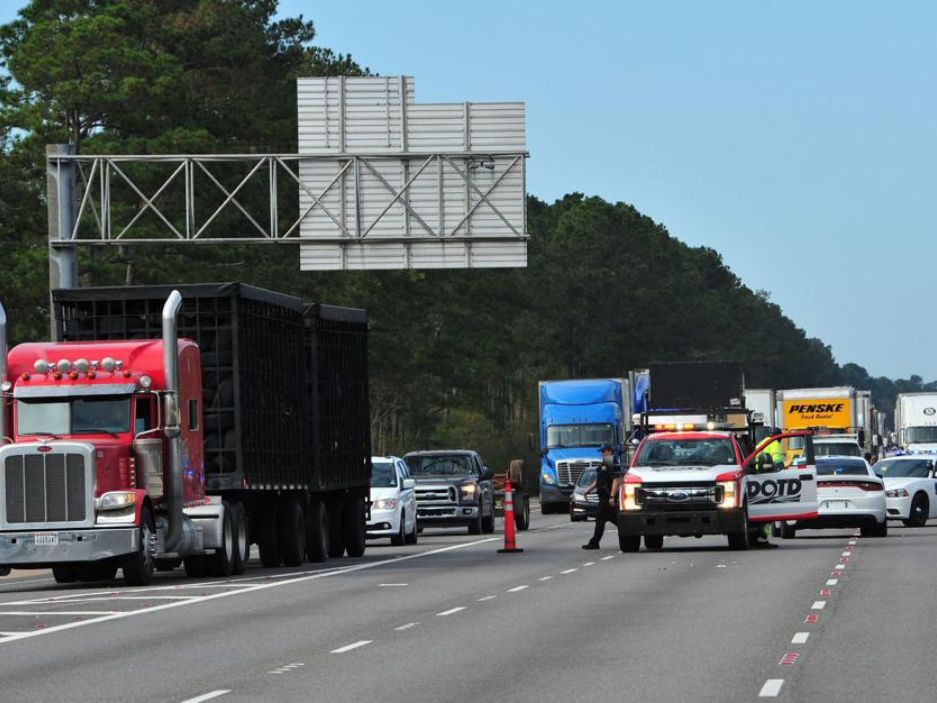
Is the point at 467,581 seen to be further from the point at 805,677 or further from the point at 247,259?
the point at 247,259

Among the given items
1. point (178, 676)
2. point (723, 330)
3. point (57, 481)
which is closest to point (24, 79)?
point (57, 481)

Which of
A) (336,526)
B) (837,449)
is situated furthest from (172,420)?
(837,449)

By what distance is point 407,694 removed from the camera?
48.2 feet

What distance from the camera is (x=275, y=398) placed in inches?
1273

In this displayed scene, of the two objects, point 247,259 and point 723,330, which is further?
point 723,330

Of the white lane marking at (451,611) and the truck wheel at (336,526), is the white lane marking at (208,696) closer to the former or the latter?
the white lane marking at (451,611)

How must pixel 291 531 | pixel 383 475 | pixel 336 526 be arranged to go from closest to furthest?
pixel 291 531, pixel 336 526, pixel 383 475

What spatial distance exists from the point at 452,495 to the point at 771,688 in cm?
3223

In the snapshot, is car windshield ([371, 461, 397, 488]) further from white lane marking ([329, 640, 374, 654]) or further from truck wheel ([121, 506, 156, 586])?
white lane marking ([329, 640, 374, 654])

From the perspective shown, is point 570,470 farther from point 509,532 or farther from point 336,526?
point 336,526

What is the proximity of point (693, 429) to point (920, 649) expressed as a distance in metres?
21.2

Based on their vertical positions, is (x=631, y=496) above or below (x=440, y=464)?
below

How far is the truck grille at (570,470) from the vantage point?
64.0 meters

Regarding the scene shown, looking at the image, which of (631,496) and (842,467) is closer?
(631,496)
